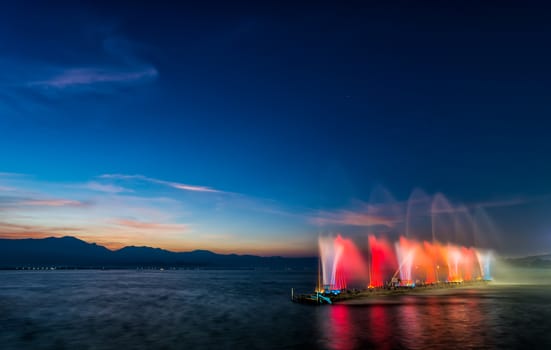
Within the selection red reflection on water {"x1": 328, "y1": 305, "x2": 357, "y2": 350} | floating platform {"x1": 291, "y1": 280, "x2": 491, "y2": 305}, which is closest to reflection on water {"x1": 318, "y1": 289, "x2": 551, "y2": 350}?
red reflection on water {"x1": 328, "y1": 305, "x2": 357, "y2": 350}

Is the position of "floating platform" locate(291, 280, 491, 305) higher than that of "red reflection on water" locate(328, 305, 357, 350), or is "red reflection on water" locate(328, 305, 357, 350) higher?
"floating platform" locate(291, 280, 491, 305)

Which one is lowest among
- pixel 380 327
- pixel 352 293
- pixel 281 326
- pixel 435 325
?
pixel 281 326

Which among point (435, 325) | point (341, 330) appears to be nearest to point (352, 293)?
point (435, 325)

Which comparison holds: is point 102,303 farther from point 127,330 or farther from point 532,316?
point 532,316

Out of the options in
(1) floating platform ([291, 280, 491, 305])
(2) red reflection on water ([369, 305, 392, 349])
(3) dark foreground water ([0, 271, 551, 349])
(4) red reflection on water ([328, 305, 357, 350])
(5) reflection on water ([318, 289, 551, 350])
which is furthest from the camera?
(1) floating platform ([291, 280, 491, 305])

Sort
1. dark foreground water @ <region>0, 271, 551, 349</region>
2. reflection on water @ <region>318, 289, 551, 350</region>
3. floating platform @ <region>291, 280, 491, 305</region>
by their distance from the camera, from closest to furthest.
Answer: reflection on water @ <region>318, 289, 551, 350</region>, dark foreground water @ <region>0, 271, 551, 349</region>, floating platform @ <region>291, 280, 491, 305</region>

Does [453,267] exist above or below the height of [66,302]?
above

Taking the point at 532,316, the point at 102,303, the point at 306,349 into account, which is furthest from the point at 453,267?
the point at 306,349

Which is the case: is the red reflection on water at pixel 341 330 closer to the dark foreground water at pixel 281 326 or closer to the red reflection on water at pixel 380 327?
the dark foreground water at pixel 281 326

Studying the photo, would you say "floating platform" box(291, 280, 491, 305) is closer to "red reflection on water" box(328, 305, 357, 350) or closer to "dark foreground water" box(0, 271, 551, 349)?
"dark foreground water" box(0, 271, 551, 349)

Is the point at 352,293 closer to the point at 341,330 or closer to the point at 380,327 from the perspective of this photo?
the point at 380,327

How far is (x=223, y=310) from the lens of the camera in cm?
7700

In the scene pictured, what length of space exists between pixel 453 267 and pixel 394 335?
158229 mm

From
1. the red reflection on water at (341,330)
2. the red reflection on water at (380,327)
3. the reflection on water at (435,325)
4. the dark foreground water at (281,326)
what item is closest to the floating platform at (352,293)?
the dark foreground water at (281,326)
